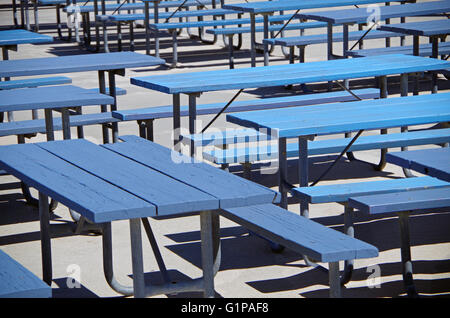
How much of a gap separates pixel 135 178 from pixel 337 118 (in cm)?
127

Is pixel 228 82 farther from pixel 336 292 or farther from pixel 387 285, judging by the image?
pixel 336 292

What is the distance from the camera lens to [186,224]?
521 cm

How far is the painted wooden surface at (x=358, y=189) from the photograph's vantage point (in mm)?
4091

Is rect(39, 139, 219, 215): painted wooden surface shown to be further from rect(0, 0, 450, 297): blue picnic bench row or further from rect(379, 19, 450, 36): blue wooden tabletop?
rect(379, 19, 450, 36): blue wooden tabletop

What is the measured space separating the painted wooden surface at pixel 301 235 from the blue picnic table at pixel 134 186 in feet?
0.57

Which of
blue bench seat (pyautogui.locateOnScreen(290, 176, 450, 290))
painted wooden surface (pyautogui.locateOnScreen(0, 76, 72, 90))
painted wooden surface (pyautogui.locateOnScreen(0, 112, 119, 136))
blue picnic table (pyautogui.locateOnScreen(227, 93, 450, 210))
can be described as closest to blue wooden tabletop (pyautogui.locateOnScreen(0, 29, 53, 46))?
painted wooden surface (pyautogui.locateOnScreen(0, 76, 72, 90))

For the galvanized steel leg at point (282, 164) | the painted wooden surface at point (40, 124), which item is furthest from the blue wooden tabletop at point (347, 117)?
the painted wooden surface at point (40, 124)

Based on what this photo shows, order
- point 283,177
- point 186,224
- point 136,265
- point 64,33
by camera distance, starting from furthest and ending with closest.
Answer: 1. point 64,33
2. point 186,224
3. point 283,177
4. point 136,265

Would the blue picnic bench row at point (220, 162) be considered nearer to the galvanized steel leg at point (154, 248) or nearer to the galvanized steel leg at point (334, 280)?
the galvanized steel leg at point (334, 280)

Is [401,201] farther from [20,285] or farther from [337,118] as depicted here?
[20,285]

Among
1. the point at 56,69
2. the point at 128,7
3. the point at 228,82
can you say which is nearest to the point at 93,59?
the point at 56,69

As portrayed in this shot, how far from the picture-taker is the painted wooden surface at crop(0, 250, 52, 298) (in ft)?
8.04

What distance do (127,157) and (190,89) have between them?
132 cm
